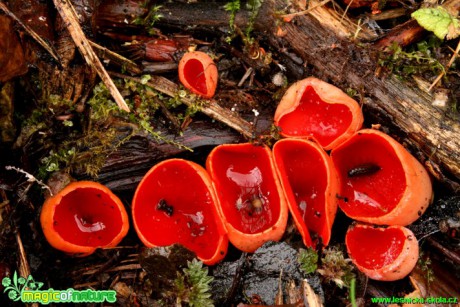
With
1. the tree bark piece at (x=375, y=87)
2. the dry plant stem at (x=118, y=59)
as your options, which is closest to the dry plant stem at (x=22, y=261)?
the dry plant stem at (x=118, y=59)

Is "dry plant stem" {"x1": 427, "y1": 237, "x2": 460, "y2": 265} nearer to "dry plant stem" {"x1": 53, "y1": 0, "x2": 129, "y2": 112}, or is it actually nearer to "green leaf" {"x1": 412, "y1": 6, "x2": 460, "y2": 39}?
"green leaf" {"x1": 412, "y1": 6, "x2": 460, "y2": 39}

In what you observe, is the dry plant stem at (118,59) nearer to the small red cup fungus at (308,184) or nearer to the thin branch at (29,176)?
the thin branch at (29,176)

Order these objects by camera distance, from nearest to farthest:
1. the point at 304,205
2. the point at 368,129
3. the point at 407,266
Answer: the point at 407,266
the point at 368,129
the point at 304,205

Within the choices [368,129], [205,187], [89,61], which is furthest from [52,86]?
[368,129]

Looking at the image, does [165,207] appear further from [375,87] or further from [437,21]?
[437,21]

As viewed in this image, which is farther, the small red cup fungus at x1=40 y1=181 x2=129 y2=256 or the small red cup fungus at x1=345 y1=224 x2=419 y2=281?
the small red cup fungus at x1=40 y1=181 x2=129 y2=256

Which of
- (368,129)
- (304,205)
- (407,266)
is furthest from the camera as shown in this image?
(304,205)

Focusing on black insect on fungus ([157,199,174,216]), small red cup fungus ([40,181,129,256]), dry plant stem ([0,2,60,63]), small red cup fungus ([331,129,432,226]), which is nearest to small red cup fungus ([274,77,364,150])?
small red cup fungus ([331,129,432,226])

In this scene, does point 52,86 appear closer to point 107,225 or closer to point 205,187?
point 107,225
